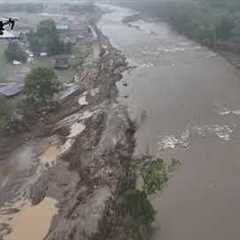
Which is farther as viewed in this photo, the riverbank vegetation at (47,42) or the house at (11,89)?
the riverbank vegetation at (47,42)

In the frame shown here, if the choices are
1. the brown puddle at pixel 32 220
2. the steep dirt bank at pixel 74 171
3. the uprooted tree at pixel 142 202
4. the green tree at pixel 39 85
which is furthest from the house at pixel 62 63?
the uprooted tree at pixel 142 202

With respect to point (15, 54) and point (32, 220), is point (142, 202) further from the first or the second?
point (15, 54)

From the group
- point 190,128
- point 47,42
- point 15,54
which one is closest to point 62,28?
point 47,42

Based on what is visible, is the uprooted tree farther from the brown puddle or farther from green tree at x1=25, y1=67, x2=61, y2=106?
green tree at x1=25, y1=67, x2=61, y2=106

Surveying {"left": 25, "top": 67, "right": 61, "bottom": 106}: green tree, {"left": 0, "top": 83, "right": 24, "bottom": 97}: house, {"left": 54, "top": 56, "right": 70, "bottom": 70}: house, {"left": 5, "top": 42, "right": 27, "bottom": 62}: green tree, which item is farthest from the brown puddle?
{"left": 5, "top": 42, "right": 27, "bottom": 62}: green tree

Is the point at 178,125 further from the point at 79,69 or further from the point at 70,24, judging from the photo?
the point at 70,24

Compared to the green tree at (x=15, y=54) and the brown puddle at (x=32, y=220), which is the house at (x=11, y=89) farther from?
the brown puddle at (x=32, y=220)
